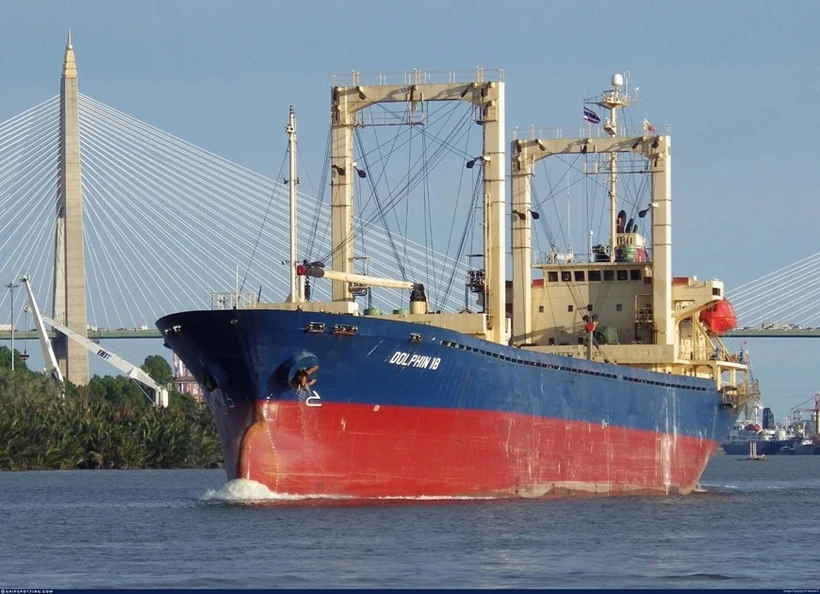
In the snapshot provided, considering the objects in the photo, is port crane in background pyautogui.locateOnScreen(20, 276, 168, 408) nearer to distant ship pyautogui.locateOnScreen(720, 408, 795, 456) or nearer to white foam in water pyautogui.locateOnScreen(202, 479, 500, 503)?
white foam in water pyautogui.locateOnScreen(202, 479, 500, 503)

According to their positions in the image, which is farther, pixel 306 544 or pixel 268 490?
pixel 268 490

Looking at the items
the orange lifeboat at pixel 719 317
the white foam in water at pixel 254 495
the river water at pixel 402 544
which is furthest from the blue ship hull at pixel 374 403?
the orange lifeboat at pixel 719 317

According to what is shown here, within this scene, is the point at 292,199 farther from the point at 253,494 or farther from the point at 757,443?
the point at 757,443

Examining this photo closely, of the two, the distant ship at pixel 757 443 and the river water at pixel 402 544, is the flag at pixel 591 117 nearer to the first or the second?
the river water at pixel 402 544

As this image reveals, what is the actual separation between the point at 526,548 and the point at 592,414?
1499cm

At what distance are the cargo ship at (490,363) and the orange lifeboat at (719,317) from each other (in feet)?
0.23

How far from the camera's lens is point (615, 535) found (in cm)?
3008

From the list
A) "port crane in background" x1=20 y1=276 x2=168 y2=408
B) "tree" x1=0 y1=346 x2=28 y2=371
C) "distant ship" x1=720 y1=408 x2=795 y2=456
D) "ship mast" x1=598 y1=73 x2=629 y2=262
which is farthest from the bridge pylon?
"distant ship" x1=720 y1=408 x2=795 y2=456

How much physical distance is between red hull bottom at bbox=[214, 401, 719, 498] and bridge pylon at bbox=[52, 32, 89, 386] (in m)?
45.3

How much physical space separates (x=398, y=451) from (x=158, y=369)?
98907 mm

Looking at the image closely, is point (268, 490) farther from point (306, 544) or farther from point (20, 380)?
point (20, 380)

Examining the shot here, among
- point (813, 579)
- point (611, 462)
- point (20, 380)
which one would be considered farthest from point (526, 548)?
point (20, 380)

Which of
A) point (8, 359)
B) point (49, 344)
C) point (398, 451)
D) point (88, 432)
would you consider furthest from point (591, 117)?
point (8, 359)

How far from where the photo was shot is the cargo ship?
1355 inches
